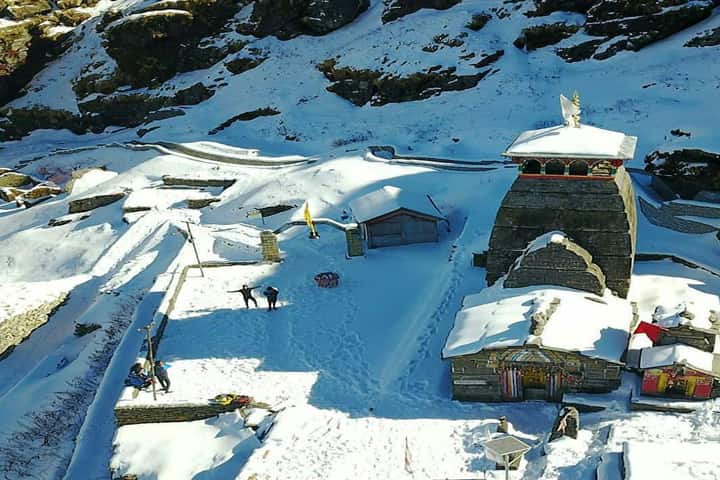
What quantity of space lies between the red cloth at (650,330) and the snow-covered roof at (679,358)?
600 millimetres

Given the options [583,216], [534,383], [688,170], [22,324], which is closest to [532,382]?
[534,383]

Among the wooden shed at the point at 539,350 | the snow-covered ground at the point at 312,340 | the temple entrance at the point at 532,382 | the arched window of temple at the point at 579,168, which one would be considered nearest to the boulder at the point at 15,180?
the snow-covered ground at the point at 312,340

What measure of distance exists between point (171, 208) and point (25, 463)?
1829 cm

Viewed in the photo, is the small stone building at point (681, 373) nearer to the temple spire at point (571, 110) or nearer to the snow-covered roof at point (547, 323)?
the snow-covered roof at point (547, 323)

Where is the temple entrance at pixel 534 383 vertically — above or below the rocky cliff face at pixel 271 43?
below

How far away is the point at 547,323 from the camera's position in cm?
1588

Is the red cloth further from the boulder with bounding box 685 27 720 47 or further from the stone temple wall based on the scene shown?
the boulder with bounding box 685 27 720 47

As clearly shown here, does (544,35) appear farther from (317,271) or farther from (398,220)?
(317,271)

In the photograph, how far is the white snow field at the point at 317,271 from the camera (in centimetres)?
1477

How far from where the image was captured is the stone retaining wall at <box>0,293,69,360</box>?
2703 centimetres

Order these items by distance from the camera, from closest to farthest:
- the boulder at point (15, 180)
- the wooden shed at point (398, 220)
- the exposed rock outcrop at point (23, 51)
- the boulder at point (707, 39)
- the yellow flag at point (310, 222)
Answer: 1. the wooden shed at point (398, 220)
2. the yellow flag at point (310, 222)
3. the boulder at point (707, 39)
4. the boulder at point (15, 180)
5. the exposed rock outcrop at point (23, 51)

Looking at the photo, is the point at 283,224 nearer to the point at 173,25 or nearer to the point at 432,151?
the point at 432,151

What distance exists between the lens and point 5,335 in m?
27.1

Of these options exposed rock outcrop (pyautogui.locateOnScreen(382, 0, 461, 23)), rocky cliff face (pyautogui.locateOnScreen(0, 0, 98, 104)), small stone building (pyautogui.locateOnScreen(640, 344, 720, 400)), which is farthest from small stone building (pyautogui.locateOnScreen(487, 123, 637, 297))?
rocky cliff face (pyautogui.locateOnScreen(0, 0, 98, 104))
